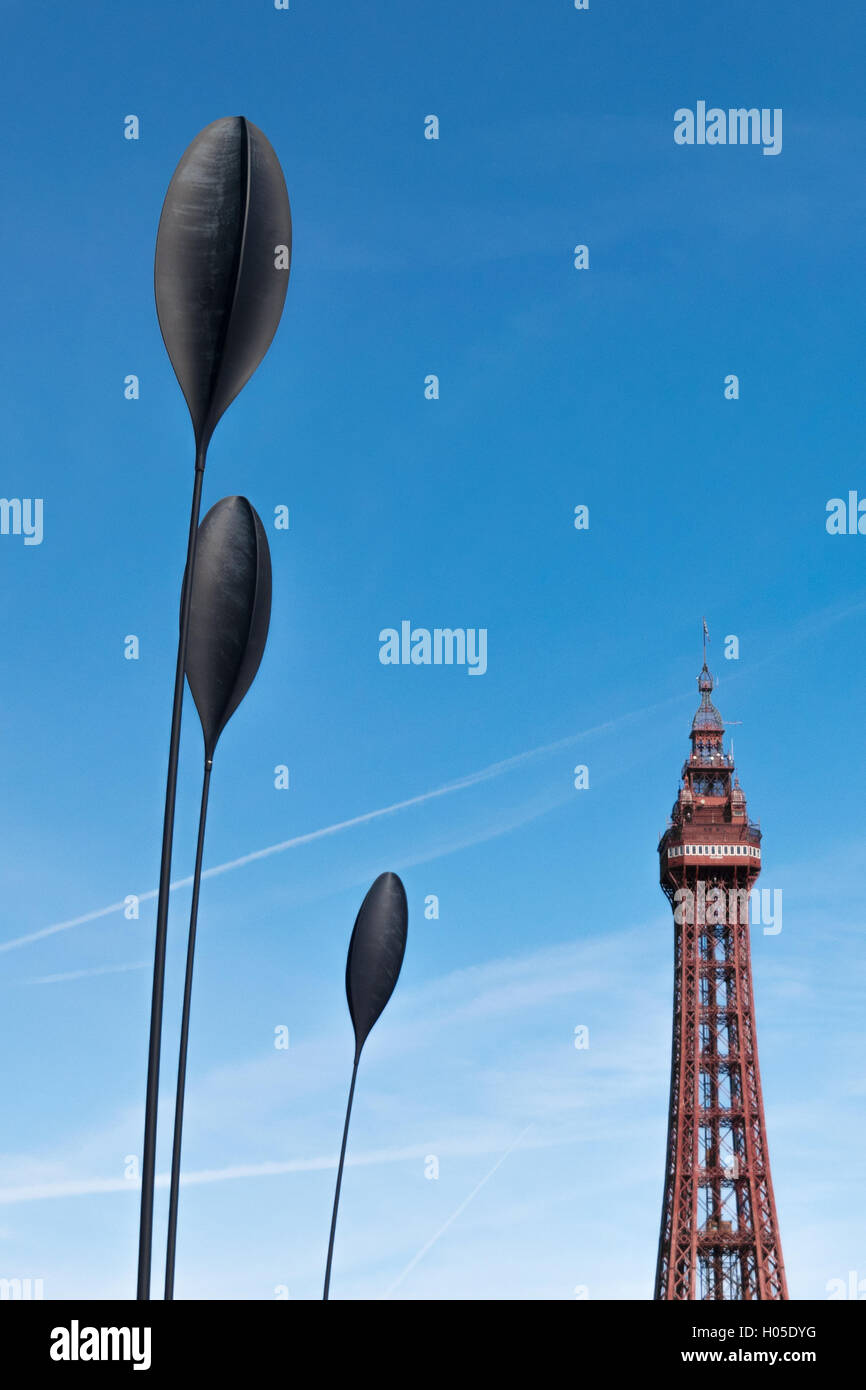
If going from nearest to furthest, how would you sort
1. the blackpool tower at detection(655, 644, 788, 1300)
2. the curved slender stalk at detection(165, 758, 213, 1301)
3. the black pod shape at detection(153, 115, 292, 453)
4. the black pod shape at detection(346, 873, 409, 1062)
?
1. the black pod shape at detection(153, 115, 292, 453)
2. the curved slender stalk at detection(165, 758, 213, 1301)
3. the black pod shape at detection(346, 873, 409, 1062)
4. the blackpool tower at detection(655, 644, 788, 1300)

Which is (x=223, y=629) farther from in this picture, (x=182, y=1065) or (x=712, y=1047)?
(x=712, y=1047)

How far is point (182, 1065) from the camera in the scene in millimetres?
9852

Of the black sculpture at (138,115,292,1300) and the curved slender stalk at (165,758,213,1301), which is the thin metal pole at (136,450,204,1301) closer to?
the black sculpture at (138,115,292,1300)

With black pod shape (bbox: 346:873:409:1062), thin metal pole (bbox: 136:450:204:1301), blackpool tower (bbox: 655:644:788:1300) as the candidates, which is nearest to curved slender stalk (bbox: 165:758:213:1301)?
thin metal pole (bbox: 136:450:204:1301)

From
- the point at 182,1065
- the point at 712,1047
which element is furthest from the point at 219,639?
the point at 712,1047

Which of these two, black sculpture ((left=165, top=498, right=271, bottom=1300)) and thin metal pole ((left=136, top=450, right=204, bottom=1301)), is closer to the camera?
thin metal pole ((left=136, top=450, right=204, bottom=1301))

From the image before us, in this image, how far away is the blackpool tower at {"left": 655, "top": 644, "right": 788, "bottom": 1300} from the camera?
224 ft

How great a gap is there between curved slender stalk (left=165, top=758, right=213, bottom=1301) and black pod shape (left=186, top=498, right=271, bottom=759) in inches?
16.4

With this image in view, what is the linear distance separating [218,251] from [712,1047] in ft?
225

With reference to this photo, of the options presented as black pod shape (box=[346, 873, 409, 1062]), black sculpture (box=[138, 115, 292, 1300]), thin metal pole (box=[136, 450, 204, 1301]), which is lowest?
thin metal pole (box=[136, 450, 204, 1301])

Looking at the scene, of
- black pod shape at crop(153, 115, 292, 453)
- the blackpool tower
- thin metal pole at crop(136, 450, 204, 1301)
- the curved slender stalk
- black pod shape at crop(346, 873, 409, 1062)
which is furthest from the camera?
the blackpool tower
